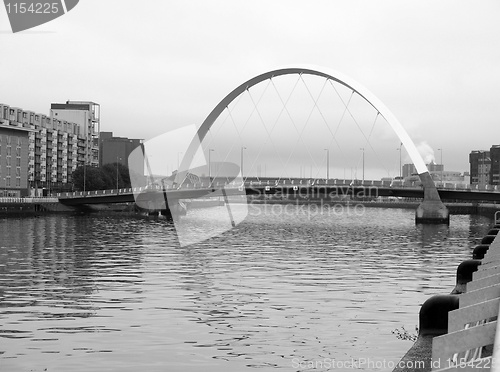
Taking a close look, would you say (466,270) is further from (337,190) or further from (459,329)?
(337,190)

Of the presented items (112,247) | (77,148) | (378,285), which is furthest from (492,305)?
(77,148)

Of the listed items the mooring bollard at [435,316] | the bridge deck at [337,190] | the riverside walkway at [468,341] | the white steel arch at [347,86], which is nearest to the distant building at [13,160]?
the bridge deck at [337,190]

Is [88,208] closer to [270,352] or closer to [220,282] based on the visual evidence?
[220,282]

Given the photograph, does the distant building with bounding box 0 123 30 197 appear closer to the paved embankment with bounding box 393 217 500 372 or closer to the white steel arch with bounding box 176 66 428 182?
the white steel arch with bounding box 176 66 428 182

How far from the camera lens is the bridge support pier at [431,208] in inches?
3863

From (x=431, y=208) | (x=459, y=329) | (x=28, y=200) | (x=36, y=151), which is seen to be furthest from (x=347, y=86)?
(x=36, y=151)

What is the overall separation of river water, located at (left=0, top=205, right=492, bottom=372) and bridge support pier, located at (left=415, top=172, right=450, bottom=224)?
161 ft

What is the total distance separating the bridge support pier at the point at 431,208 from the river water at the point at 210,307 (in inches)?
1929

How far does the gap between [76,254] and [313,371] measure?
3290 centimetres

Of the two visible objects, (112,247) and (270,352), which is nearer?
(270,352)

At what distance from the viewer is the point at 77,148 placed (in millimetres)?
192375

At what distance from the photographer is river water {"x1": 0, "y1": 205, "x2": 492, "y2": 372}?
16.5 meters

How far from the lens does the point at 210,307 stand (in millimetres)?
24094

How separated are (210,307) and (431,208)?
3118 inches
